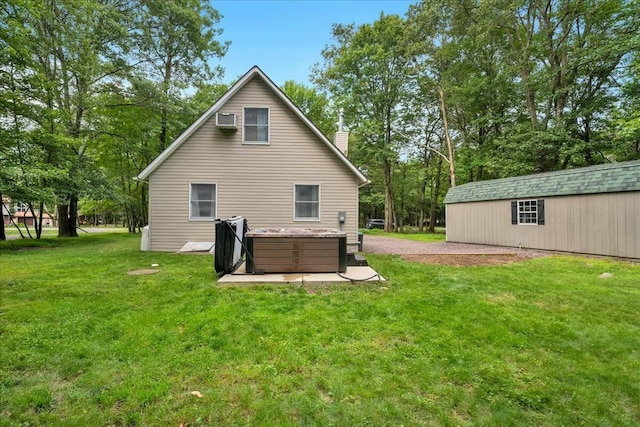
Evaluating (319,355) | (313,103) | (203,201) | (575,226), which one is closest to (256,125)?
(203,201)

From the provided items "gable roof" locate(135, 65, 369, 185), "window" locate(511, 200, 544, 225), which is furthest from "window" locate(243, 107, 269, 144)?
"window" locate(511, 200, 544, 225)

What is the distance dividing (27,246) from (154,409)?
14.4 metres

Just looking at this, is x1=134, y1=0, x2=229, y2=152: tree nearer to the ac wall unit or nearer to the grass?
the ac wall unit

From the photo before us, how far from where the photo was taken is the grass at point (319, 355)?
2.26 metres

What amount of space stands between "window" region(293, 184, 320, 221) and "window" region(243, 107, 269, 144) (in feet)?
7.09

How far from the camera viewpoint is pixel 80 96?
14570mm

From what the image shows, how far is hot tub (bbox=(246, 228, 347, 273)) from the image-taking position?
617 centimetres

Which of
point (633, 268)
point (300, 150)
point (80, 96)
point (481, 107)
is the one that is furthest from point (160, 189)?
point (481, 107)

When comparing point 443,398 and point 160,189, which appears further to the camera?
point 160,189

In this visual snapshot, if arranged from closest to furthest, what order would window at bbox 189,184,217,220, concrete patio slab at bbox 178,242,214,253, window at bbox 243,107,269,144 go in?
concrete patio slab at bbox 178,242,214,253, window at bbox 189,184,217,220, window at bbox 243,107,269,144

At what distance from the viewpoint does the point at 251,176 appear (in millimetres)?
10555

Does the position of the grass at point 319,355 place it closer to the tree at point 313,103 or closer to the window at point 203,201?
the window at point 203,201

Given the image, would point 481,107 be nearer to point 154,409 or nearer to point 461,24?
point 461,24

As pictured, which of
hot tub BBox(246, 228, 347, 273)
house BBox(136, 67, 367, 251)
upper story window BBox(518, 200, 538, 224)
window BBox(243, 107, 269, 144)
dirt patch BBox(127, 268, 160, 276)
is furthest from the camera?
upper story window BBox(518, 200, 538, 224)
